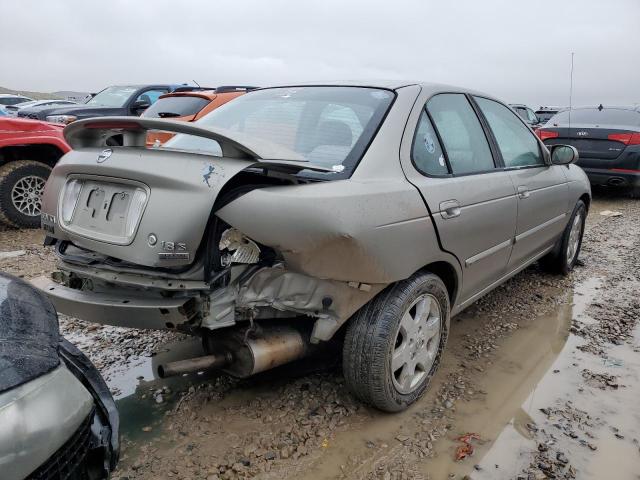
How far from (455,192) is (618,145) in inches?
262

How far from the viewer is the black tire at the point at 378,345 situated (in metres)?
2.31

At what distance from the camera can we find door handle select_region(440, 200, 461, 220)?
255 centimetres

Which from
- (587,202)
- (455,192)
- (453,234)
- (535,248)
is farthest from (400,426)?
(587,202)

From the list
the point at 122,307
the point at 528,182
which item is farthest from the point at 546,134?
the point at 122,307

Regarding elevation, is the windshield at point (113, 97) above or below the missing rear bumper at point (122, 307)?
above

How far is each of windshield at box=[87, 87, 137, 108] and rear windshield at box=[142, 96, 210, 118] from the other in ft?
8.94

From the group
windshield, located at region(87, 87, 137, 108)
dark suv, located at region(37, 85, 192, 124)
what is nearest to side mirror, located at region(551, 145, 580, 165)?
dark suv, located at region(37, 85, 192, 124)

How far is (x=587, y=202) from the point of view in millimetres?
4914

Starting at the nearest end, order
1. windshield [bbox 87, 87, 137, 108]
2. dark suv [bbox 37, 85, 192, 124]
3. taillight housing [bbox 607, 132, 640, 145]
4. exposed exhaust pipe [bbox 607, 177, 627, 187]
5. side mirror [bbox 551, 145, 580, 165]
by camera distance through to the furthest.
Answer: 1. side mirror [bbox 551, 145, 580, 165]
2. taillight housing [bbox 607, 132, 640, 145]
3. exposed exhaust pipe [bbox 607, 177, 627, 187]
4. dark suv [bbox 37, 85, 192, 124]
5. windshield [bbox 87, 87, 137, 108]

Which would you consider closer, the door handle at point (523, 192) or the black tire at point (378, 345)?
the black tire at point (378, 345)

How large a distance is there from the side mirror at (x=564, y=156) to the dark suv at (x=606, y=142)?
4733 millimetres

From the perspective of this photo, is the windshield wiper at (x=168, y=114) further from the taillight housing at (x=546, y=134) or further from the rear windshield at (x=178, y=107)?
the taillight housing at (x=546, y=134)

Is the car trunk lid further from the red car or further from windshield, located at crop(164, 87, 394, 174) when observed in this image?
the red car

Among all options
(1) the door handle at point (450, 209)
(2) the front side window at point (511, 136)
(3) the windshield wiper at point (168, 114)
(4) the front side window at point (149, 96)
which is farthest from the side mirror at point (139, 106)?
(1) the door handle at point (450, 209)
